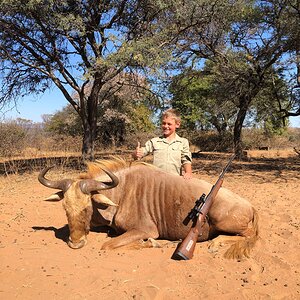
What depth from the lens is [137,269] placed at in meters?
3.54

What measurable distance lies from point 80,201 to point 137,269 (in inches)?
45.0

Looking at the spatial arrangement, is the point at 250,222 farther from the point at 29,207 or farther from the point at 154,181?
the point at 29,207

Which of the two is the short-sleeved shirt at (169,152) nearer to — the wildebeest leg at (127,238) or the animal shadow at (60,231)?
the wildebeest leg at (127,238)

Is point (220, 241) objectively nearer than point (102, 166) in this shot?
Yes

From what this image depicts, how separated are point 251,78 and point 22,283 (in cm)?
1247

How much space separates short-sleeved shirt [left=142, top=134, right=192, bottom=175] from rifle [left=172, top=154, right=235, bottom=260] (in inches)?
30.8

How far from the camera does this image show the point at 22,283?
3240 mm

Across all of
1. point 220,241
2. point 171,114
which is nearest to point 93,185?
point 171,114

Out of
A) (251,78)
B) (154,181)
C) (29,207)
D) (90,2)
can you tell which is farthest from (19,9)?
(251,78)

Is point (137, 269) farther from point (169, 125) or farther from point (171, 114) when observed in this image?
point (171, 114)

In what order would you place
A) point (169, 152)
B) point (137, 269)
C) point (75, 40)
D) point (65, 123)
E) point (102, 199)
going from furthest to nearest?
1. point (65, 123)
2. point (75, 40)
3. point (169, 152)
4. point (102, 199)
5. point (137, 269)

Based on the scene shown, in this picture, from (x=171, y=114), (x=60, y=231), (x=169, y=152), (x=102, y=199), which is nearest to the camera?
(x=102, y=199)

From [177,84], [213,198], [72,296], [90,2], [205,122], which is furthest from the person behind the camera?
[205,122]

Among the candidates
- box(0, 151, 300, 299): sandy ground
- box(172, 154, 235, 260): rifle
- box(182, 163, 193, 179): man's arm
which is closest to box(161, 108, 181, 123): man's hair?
box(182, 163, 193, 179): man's arm
